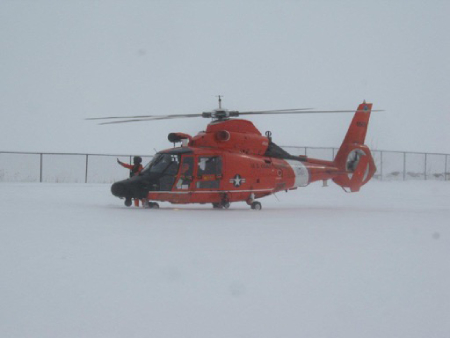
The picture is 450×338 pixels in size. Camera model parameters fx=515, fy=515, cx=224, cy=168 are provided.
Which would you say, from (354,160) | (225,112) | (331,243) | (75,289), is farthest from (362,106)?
(75,289)

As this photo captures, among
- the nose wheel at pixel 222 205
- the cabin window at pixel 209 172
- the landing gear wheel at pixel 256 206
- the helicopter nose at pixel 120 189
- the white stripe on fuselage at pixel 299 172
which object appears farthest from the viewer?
the white stripe on fuselage at pixel 299 172

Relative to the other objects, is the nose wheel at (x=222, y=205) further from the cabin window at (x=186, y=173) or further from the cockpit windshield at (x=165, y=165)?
the cockpit windshield at (x=165, y=165)

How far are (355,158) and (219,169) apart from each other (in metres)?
6.27

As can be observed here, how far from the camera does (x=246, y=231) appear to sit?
9.42m

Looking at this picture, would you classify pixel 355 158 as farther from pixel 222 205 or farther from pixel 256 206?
pixel 222 205

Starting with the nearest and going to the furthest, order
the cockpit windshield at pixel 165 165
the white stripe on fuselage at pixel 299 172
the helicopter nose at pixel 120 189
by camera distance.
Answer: the helicopter nose at pixel 120 189 < the cockpit windshield at pixel 165 165 < the white stripe on fuselage at pixel 299 172

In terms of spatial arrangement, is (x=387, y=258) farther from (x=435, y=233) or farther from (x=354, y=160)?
(x=354, y=160)

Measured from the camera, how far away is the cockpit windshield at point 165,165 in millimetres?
13453

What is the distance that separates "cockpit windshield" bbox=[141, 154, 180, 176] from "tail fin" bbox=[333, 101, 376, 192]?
6715 mm

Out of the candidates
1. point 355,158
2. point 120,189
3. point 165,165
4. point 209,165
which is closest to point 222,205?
point 209,165

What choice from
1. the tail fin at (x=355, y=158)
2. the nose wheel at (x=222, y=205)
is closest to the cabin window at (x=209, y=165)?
the nose wheel at (x=222, y=205)

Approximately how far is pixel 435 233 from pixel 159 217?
5677mm

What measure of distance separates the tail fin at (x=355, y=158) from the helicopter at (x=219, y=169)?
155cm

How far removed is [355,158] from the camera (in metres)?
18.1
